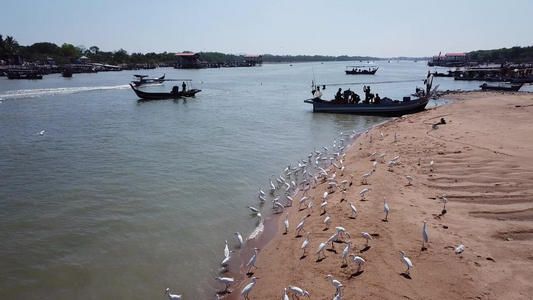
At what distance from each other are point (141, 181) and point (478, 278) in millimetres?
12353

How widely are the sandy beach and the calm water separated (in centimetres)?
194

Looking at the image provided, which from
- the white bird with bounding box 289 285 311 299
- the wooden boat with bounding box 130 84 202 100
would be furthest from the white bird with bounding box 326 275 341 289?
the wooden boat with bounding box 130 84 202 100

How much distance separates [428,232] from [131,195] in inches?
408

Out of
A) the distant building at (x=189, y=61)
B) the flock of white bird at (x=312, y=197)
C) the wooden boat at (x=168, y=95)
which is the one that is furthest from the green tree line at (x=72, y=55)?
the flock of white bird at (x=312, y=197)

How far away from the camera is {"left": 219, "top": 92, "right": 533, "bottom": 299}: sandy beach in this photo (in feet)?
20.9

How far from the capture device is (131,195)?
12.8 metres

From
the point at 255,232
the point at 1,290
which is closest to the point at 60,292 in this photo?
the point at 1,290

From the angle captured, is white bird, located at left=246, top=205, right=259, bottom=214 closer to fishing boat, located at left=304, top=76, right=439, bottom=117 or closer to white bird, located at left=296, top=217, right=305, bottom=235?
white bird, located at left=296, top=217, right=305, bottom=235

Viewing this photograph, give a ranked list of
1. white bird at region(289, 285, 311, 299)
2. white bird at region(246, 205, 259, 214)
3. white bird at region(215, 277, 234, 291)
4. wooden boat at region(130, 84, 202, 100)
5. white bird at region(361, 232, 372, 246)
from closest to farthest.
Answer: white bird at region(289, 285, 311, 299) < white bird at region(215, 277, 234, 291) < white bird at region(361, 232, 372, 246) < white bird at region(246, 205, 259, 214) < wooden boat at region(130, 84, 202, 100)

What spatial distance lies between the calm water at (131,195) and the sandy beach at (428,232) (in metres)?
1.94

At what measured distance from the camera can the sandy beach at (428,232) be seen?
6.37m

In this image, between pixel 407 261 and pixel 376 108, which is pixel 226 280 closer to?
pixel 407 261

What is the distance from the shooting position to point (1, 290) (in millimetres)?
7770

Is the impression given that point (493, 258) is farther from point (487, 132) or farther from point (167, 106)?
point (167, 106)
